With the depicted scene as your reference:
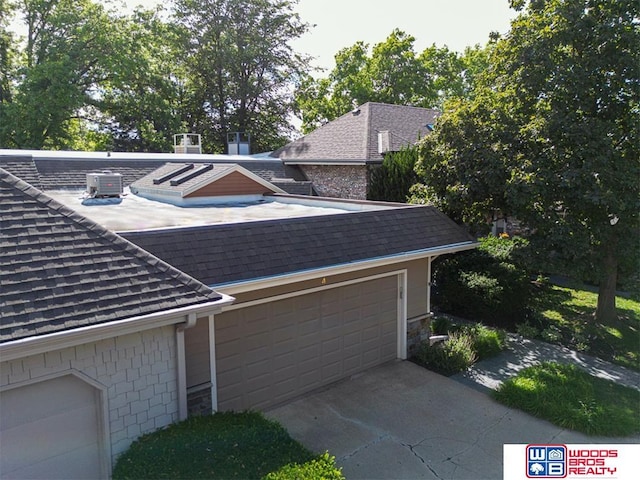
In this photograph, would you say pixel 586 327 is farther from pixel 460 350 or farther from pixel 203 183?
pixel 203 183

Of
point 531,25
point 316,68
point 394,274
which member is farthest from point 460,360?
point 316,68

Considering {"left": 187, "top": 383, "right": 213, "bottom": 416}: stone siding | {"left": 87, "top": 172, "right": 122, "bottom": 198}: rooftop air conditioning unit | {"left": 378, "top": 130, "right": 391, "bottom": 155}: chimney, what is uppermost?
{"left": 378, "top": 130, "right": 391, "bottom": 155}: chimney

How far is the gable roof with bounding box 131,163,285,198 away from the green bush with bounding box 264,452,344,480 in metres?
9.44

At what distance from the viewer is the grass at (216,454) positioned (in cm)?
483

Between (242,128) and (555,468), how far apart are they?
31978mm

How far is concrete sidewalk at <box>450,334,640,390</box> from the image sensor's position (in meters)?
9.16

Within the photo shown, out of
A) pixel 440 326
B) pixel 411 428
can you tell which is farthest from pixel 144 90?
pixel 411 428

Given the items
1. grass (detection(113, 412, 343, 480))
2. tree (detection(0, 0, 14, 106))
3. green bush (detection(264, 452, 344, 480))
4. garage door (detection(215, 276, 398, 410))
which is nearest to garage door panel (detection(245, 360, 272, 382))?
garage door (detection(215, 276, 398, 410))

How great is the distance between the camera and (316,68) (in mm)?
36562

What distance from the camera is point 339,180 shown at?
19078mm

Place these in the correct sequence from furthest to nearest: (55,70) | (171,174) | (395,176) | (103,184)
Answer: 1. (55,70)
2. (395,176)
3. (171,174)
4. (103,184)

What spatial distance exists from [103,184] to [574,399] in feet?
39.4

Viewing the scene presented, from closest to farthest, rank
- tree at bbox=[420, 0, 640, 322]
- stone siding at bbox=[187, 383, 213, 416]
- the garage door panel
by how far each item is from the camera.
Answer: stone siding at bbox=[187, 383, 213, 416], the garage door panel, tree at bbox=[420, 0, 640, 322]

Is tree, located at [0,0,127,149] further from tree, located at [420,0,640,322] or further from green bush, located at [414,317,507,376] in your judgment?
green bush, located at [414,317,507,376]
